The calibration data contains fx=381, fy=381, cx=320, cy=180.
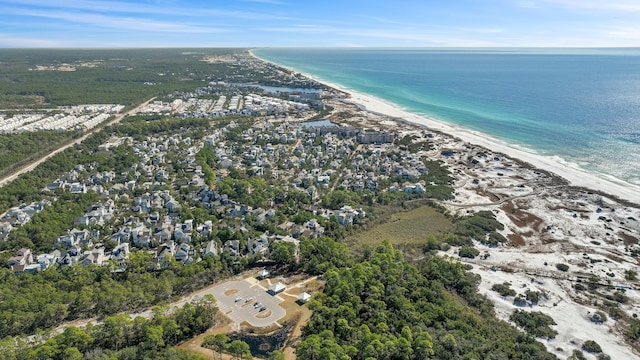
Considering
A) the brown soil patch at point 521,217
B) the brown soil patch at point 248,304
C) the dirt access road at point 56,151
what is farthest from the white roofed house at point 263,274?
the dirt access road at point 56,151

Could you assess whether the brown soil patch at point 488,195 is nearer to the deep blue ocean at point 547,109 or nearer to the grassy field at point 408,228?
the grassy field at point 408,228

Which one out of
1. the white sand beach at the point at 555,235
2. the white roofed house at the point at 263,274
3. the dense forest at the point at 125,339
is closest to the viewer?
the dense forest at the point at 125,339

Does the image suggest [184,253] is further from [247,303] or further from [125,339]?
[125,339]

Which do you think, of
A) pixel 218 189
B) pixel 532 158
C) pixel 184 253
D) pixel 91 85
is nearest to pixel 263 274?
pixel 184 253

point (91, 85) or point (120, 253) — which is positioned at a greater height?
point (91, 85)

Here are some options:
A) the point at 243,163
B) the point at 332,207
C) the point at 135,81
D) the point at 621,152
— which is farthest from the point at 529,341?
the point at 135,81
